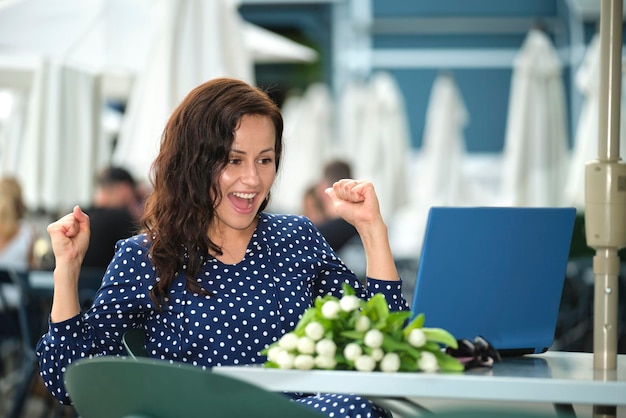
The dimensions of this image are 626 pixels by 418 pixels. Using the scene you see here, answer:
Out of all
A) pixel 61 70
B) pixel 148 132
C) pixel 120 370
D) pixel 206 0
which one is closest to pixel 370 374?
pixel 120 370

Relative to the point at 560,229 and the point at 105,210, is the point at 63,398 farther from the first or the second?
the point at 105,210

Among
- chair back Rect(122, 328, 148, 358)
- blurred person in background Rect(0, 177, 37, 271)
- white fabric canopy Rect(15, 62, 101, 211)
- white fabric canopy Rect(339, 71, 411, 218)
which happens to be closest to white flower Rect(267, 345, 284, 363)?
chair back Rect(122, 328, 148, 358)

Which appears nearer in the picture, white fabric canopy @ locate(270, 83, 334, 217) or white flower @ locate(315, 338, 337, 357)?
white flower @ locate(315, 338, 337, 357)

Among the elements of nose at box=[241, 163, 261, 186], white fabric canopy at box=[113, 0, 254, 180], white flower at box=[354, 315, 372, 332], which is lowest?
white flower at box=[354, 315, 372, 332]

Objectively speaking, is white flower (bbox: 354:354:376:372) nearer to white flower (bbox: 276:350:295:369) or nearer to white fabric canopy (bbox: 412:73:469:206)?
white flower (bbox: 276:350:295:369)

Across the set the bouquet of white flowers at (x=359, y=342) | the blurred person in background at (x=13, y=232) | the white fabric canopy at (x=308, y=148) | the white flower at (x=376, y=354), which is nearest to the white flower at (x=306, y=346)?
the bouquet of white flowers at (x=359, y=342)

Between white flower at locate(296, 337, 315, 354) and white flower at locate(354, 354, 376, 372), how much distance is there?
3.0 inches

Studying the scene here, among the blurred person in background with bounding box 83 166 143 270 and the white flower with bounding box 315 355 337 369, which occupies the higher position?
the white flower with bounding box 315 355 337 369

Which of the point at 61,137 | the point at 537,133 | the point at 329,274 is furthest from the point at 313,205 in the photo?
the point at 329,274

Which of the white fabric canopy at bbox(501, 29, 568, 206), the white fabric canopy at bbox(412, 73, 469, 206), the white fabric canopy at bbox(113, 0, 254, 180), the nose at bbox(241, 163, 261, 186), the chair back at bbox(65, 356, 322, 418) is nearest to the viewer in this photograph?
the chair back at bbox(65, 356, 322, 418)

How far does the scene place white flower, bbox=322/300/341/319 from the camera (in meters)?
1.86

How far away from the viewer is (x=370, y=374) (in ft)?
A: 5.70

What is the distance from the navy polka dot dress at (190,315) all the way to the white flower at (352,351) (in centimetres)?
58

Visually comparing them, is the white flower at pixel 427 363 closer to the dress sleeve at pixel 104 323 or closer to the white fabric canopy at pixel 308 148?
the dress sleeve at pixel 104 323
